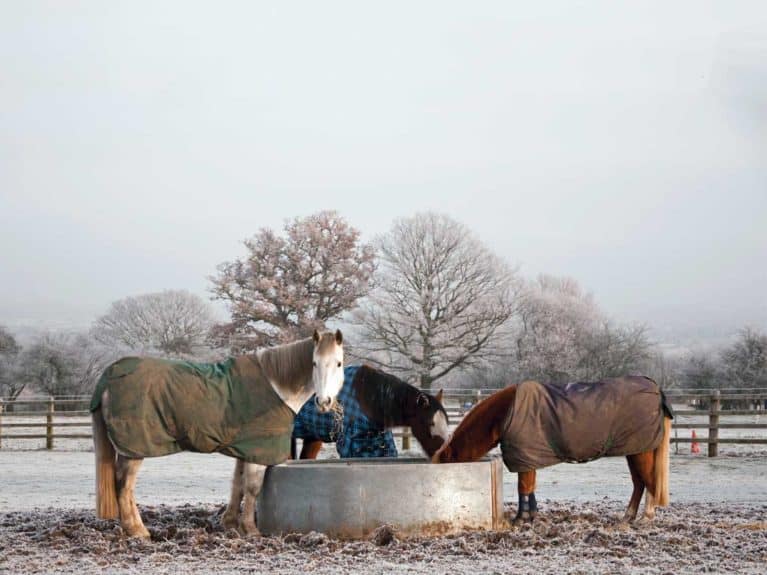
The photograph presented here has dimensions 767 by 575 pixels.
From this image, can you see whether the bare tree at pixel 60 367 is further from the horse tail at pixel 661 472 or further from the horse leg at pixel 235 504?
the horse tail at pixel 661 472

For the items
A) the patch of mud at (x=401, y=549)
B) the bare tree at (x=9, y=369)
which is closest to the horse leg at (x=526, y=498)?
the patch of mud at (x=401, y=549)

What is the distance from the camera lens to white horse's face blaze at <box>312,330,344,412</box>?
6289 millimetres

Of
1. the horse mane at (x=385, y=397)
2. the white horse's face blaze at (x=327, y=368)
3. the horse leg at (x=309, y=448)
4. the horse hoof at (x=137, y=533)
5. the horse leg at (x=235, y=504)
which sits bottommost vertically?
the horse hoof at (x=137, y=533)

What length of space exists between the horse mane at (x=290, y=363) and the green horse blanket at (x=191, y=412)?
0.08 meters

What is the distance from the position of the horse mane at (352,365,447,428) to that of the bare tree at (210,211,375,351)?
29030mm

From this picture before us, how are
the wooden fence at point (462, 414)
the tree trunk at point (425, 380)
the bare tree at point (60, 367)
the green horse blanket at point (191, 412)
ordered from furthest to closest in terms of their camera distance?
the bare tree at point (60, 367) < the tree trunk at point (425, 380) < the wooden fence at point (462, 414) < the green horse blanket at point (191, 412)

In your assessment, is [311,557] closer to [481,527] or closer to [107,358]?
[481,527]

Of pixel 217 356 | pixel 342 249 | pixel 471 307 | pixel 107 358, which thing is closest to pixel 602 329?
pixel 471 307

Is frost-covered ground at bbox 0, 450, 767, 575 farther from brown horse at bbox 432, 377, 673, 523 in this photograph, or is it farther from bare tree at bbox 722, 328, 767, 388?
bare tree at bbox 722, 328, 767, 388

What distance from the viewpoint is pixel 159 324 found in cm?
4875

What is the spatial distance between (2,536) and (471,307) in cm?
3089

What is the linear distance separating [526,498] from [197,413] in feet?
8.84

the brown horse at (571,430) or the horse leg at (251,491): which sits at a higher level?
the brown horse at (571,430)

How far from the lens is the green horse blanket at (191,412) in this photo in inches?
262
